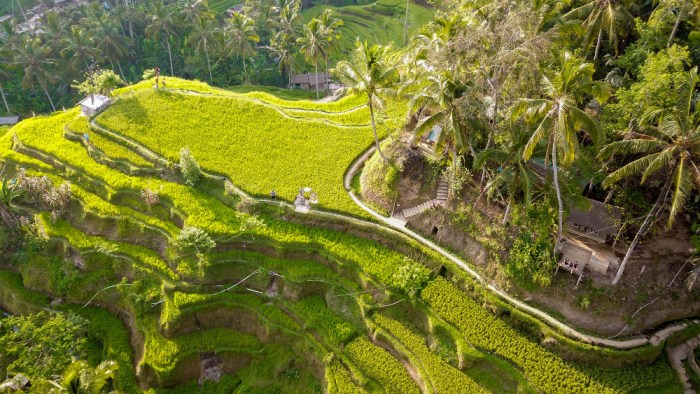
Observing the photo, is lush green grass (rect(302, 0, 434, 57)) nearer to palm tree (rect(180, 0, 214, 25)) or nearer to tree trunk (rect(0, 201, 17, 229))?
palm tree (rect(180, 0, 214, 25))

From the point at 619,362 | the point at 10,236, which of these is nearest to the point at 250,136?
the point at 10,236

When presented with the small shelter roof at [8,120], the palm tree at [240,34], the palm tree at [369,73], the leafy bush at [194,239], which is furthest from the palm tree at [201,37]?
the leafy bush at [194,239]

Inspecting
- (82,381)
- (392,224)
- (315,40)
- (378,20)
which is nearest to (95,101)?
(315,40)

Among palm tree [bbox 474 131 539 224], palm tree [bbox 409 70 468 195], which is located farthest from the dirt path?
palm tree [bbox 409 70 468 195]

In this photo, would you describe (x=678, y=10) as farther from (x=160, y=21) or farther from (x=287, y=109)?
(x=160, y=21)

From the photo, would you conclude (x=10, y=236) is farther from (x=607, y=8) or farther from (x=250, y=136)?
(x=607, y=8)

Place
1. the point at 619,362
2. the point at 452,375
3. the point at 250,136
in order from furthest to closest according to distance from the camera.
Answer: the point at 250,136 < the point at 452,375 < the point at 619,362
